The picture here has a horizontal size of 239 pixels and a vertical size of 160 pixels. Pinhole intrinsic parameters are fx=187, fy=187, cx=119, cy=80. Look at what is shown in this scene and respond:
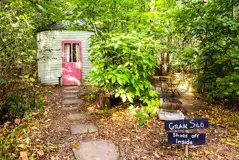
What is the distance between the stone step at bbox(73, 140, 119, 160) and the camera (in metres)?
3.25

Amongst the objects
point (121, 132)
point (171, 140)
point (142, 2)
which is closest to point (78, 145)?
point (121, 132)

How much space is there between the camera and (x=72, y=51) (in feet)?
32.6

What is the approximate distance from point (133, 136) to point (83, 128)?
123 centimetres

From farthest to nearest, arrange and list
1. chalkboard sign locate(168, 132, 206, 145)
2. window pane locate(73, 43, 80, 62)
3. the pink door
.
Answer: window pane locate(73, 43, 80, 62)
the pink door
chalkboard sign locate(168, 132, 206, 145)

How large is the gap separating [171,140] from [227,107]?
11.5 feet

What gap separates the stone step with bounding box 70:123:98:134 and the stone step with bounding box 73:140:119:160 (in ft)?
1.75

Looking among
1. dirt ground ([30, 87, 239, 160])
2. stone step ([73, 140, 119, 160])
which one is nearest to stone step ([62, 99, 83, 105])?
dirt ground ([30, 87, 239, 160])

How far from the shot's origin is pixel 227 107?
573 centimetres

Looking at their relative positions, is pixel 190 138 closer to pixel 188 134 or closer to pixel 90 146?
pixel 188 134

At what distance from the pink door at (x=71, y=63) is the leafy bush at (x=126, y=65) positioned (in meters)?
5.03

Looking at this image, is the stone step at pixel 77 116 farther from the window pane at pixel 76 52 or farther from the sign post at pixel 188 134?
the window pane at pixel 76 52

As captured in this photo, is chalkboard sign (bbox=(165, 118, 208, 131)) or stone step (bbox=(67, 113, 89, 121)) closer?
chalkboard sign (bbox=(165, 118, 208, 131))

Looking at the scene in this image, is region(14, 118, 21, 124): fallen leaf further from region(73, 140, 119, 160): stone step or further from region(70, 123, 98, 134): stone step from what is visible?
region(73, 140, 119, 160): stone step

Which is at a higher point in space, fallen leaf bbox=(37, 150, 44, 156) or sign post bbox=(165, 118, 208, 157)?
sign post bbox=(165, 118, 208, 157)
